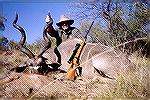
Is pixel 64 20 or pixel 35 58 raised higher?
pixel 64 20

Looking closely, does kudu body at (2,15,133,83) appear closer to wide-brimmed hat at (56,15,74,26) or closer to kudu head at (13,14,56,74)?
kudu head at (13,14,56,74)

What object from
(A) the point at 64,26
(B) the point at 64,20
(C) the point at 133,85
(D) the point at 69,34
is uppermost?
(B) the point at 64,20

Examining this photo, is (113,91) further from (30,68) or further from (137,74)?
(30,68)

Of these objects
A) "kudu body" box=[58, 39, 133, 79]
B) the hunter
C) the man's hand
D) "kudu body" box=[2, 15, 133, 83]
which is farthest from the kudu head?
"kudu body" box=[58, 39, 133, 79]

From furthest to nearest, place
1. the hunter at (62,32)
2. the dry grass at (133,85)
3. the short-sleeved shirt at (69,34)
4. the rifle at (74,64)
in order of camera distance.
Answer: the short-sleeved shirt at (69,34) → the hunter at (62,32) → the rifle at (74,64) → the dry grass at (133,85)

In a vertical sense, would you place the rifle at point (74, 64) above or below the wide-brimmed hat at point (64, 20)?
below

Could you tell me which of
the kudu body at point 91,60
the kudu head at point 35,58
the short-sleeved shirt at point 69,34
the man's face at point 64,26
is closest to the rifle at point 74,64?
the kudu body at point 91,60

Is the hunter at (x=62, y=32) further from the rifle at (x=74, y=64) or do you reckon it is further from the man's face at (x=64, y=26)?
the rifle at (x=74, y=64)

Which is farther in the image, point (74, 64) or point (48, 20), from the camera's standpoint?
point (48, 20)

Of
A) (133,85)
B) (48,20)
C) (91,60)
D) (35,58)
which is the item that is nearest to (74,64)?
(91,60)

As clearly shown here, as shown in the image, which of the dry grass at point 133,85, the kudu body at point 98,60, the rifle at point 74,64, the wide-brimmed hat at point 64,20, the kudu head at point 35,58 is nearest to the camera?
the dry grass at point 133,85

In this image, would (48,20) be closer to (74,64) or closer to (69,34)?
(69,34)

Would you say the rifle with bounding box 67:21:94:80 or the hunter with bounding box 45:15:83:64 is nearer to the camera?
the rifle with bounding box 67:21:94:80

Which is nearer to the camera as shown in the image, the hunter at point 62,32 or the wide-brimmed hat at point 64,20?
the hunter at point 62,32
